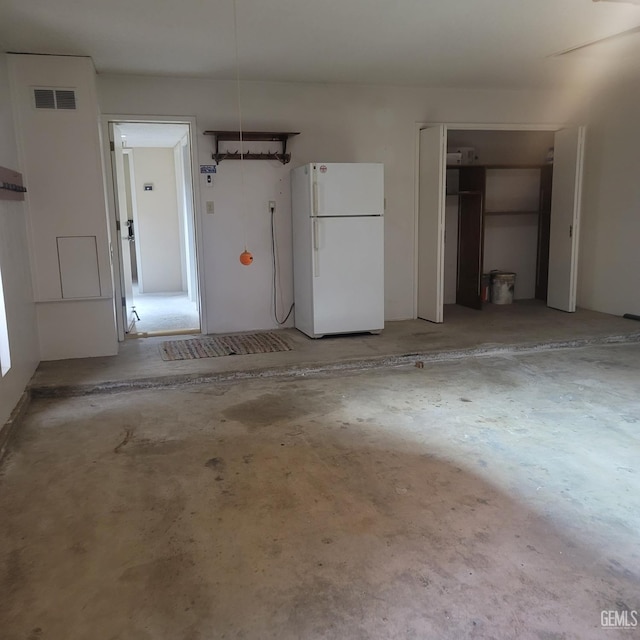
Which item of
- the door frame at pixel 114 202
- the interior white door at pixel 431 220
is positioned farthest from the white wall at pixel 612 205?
the door frame at pixel 114 202

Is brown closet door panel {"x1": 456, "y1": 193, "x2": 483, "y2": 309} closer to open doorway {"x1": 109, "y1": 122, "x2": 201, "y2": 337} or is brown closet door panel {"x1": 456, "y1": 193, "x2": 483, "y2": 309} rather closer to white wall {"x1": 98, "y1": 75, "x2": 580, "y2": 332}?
white wall {"x1": 98, "y1": 75, "x2": 580, "y2": 332}

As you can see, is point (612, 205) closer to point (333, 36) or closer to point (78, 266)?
point (333, 36)

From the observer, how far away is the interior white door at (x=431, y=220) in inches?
222

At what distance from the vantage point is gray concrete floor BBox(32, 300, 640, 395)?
4.27 m

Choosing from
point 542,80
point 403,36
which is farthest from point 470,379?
point 542,80

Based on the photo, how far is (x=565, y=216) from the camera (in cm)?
624

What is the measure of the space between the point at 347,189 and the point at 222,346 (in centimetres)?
184

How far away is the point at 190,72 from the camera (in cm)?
501

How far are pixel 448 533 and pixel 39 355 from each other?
380 centimetres

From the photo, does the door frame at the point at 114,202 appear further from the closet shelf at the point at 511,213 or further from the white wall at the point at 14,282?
the closet shelf at the point at 511,213

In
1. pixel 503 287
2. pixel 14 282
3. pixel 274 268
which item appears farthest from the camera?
pixel 503 287

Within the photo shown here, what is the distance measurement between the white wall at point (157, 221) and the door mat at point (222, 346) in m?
4.13

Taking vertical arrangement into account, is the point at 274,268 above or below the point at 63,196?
below

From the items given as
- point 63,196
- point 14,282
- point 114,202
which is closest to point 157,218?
point 114,202
